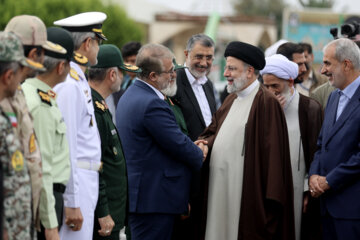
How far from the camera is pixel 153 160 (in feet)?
18.7

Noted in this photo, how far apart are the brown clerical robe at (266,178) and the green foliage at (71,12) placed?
3208 centimetres

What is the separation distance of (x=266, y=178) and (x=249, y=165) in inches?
6.8

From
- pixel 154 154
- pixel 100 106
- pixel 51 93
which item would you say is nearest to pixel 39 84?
pixel 51 93

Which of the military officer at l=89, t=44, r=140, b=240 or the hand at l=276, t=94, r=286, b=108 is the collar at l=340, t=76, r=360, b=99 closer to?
the hand at l=276, t=94, r=286, b=108

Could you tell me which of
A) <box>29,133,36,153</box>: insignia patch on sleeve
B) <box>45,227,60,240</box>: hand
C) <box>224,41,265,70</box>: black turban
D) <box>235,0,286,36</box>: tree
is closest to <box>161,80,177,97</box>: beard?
<box>224,41,265,70</box>: black turban

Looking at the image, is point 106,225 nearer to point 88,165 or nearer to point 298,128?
point 88,165

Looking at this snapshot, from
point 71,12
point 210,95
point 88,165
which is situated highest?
point 88,165

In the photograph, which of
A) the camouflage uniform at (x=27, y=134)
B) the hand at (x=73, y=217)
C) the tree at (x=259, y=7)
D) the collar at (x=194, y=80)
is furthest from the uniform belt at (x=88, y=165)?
the tree at (x=259, y=7)

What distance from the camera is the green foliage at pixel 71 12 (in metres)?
36.7

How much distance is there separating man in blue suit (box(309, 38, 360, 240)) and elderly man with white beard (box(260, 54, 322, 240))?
26cm

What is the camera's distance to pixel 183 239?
6355 millimetres

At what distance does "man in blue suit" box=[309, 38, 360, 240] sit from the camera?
213 inches

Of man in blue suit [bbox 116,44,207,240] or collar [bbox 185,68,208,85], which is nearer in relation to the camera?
man in blue suit [bbox 116,44,207,240]

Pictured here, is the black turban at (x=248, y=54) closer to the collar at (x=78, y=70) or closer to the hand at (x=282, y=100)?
the hand at (x=282, y=100)
